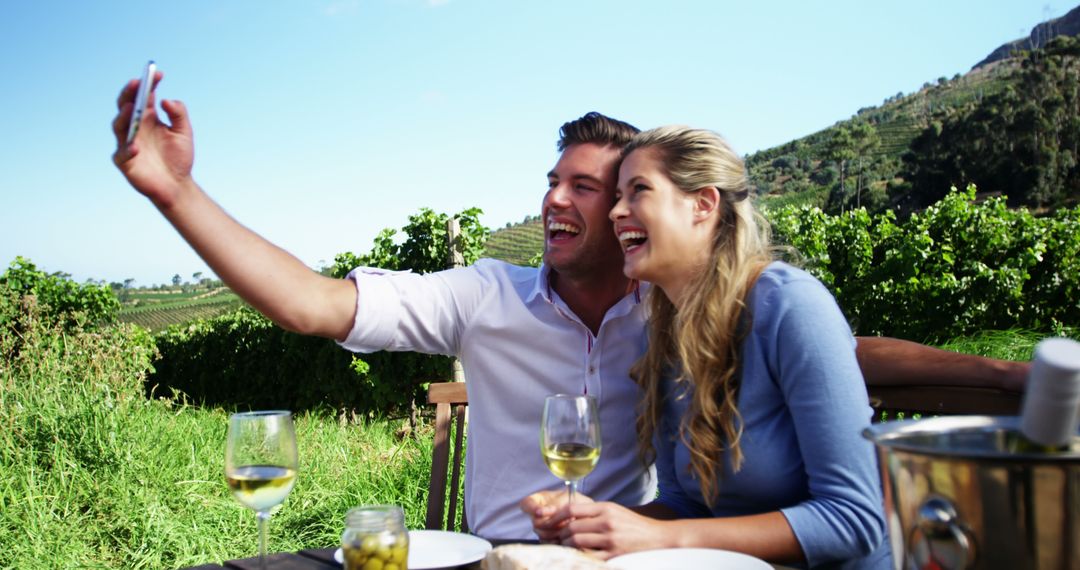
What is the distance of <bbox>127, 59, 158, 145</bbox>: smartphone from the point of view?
1.46 m

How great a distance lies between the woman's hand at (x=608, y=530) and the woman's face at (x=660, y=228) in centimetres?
71

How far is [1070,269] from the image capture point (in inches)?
360

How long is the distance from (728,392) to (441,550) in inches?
30.5

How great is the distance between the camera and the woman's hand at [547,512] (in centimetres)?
180

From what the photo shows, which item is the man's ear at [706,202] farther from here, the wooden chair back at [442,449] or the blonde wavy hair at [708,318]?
the wooden chair back at [442,449]

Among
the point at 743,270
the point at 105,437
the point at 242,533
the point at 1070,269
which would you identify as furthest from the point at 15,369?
the point at 1070,269

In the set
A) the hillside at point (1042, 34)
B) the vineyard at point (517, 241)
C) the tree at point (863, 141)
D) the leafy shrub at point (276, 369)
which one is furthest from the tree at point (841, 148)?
the leafy shrub at point (276, 369)

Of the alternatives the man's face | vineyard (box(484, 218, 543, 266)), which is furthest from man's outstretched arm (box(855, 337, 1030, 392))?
vineyard (box(484, 218, 543, 266))

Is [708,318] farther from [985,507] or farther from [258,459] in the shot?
[985,507]

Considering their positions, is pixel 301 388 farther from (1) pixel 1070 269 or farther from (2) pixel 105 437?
(1) pixel 1070 269

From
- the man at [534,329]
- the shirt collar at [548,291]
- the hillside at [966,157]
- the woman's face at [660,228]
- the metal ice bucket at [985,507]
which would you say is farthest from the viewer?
the hillside at [966,157]

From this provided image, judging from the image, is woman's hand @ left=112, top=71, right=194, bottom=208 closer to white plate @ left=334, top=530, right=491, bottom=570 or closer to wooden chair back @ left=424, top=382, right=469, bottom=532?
white plate @ left=334, top=530, right=491, bottom=570

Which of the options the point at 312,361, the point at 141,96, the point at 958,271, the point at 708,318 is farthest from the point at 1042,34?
the point at 141,96

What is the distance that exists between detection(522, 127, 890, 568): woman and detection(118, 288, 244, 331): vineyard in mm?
30748
